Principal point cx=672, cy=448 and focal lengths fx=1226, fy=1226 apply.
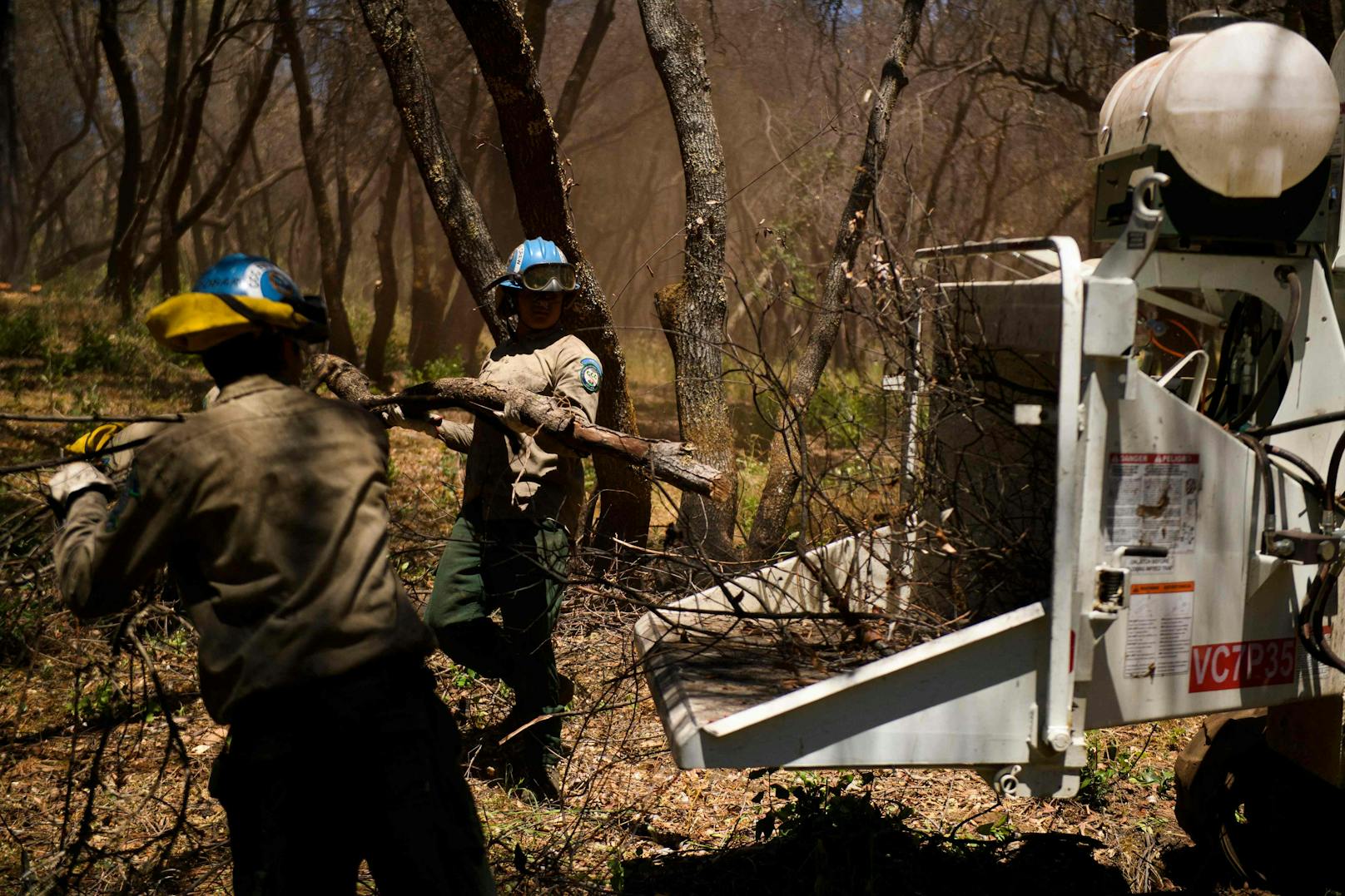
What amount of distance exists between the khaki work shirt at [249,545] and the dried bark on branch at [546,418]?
1.37 m

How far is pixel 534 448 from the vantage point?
177 inches

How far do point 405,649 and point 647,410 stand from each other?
452 inches

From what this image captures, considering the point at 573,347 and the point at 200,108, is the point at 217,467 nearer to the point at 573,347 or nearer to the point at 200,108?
the point at 573,347

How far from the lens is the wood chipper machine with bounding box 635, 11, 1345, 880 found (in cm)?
287

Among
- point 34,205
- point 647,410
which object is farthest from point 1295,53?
point 34,205

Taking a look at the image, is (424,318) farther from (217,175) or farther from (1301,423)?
(1301,423)

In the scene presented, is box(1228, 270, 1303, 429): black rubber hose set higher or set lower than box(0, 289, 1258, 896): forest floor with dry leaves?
higher

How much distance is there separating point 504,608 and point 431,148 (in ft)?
7.56

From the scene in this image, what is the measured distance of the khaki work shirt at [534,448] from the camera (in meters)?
4.53

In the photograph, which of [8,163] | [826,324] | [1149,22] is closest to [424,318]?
[1149,22]

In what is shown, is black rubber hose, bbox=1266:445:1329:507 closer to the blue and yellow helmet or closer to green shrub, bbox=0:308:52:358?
the blue and yellow helmet

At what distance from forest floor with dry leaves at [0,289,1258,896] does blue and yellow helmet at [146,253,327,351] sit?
106 cm

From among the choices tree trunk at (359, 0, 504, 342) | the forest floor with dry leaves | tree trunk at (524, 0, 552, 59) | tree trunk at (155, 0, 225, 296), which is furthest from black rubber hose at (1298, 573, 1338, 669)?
tree trunk at (155, 0, 225, 296)

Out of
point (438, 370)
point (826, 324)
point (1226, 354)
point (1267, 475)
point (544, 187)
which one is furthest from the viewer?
point (438, 370)
